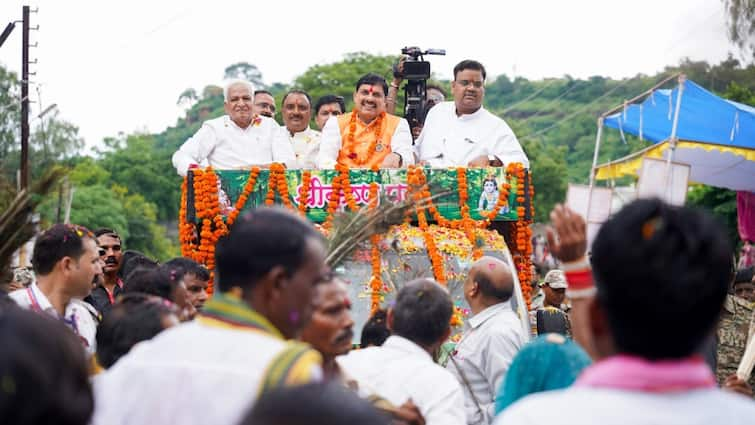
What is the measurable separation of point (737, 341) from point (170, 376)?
20.9 feet

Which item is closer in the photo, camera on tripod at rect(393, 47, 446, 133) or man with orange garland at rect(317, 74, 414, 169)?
man with orange garland at rect(317, 74, 414, 169)

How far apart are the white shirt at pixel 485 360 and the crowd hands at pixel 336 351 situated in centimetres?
126

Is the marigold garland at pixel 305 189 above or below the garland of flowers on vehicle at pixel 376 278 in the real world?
above

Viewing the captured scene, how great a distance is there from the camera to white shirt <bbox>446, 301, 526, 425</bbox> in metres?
6.20

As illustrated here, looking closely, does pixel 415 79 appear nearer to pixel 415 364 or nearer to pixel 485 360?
pixel 485 360

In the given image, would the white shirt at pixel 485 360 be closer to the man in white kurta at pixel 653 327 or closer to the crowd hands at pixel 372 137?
the crowd hands at pixel 372 137

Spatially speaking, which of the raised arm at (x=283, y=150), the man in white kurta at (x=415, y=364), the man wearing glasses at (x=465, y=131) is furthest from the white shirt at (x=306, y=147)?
the man in white kurta at (x=415, y=364)

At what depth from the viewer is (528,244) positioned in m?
9.54

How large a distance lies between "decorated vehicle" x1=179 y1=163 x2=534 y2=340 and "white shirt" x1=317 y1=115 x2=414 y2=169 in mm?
805

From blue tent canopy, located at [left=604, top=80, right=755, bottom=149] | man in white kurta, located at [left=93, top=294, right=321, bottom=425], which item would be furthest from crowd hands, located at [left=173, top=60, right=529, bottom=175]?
man in white kurta, located at [left=93, top=294, right=321, bottom=425]

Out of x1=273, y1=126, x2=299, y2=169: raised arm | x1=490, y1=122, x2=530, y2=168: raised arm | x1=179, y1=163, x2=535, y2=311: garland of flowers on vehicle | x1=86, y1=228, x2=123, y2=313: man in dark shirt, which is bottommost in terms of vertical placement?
x1=86, y1=228, x2=123, y2=313: man in dark shirt

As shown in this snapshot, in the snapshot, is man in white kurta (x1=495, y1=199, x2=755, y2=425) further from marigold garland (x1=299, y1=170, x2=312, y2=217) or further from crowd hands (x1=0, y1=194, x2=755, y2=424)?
marigold garland (x1=299, y1=170, x2=312, y2=217)

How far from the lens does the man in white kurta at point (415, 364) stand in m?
4.82

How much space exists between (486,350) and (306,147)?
5.48 m
